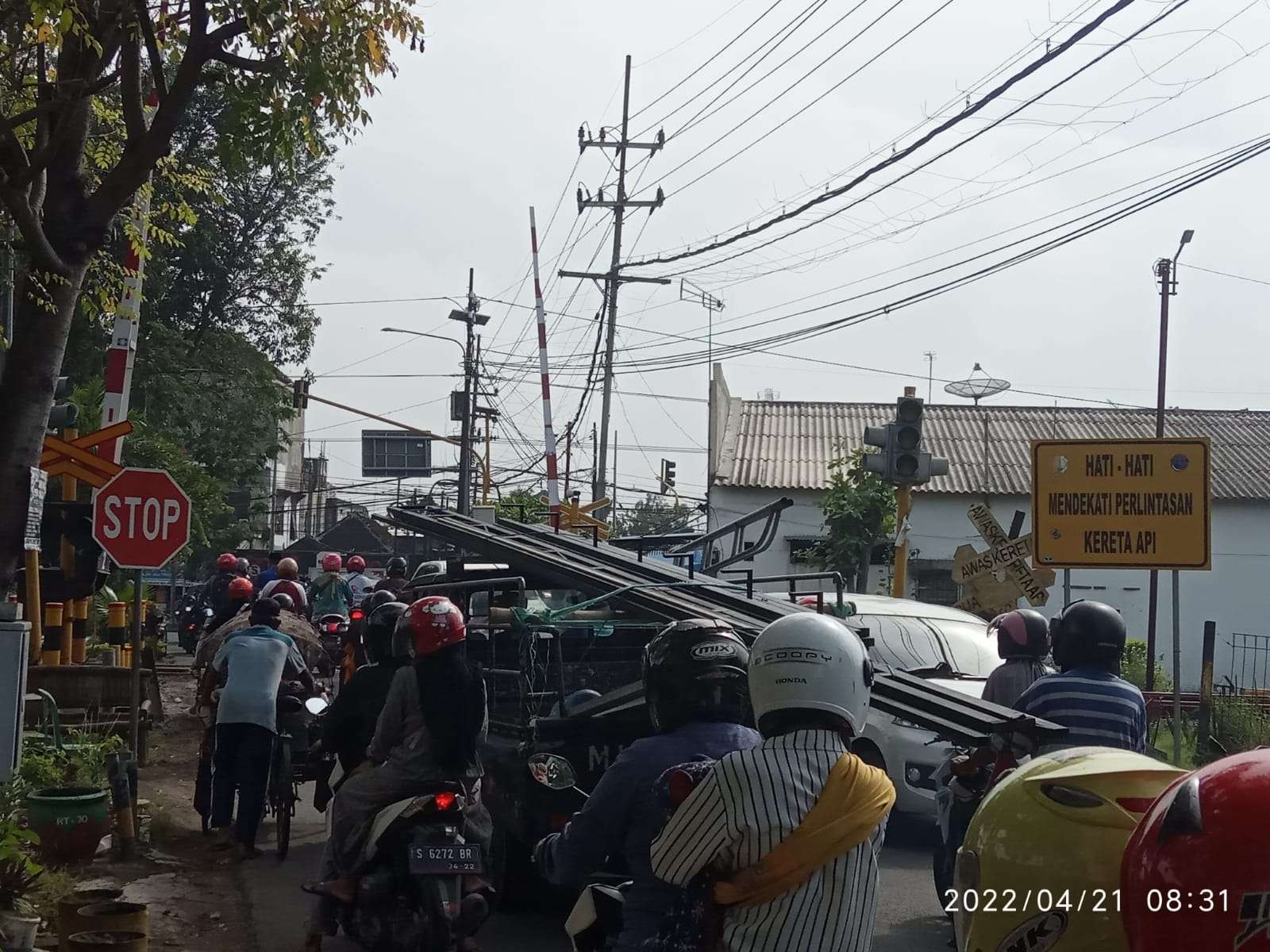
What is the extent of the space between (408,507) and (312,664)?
10.8 feet

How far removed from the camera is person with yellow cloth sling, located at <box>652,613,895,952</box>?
308 cm

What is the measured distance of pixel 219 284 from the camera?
3262cm

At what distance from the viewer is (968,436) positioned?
39656 mm

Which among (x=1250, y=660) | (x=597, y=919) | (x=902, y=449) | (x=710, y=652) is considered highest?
(x=902, y=449)

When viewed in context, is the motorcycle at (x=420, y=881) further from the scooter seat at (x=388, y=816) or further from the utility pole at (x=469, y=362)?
the utility pole at (x=469, y=362)

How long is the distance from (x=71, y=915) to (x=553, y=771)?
7.44 ft

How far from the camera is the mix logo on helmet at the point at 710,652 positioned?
391 cm

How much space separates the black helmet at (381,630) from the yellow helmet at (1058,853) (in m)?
5.07

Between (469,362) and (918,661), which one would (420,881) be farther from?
(469,362)

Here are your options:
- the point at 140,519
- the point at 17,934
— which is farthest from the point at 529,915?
the point at 140,519

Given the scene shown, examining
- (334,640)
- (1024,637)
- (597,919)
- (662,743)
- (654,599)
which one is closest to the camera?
(597,919)

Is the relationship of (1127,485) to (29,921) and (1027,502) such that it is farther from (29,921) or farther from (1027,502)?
(1027,502)
